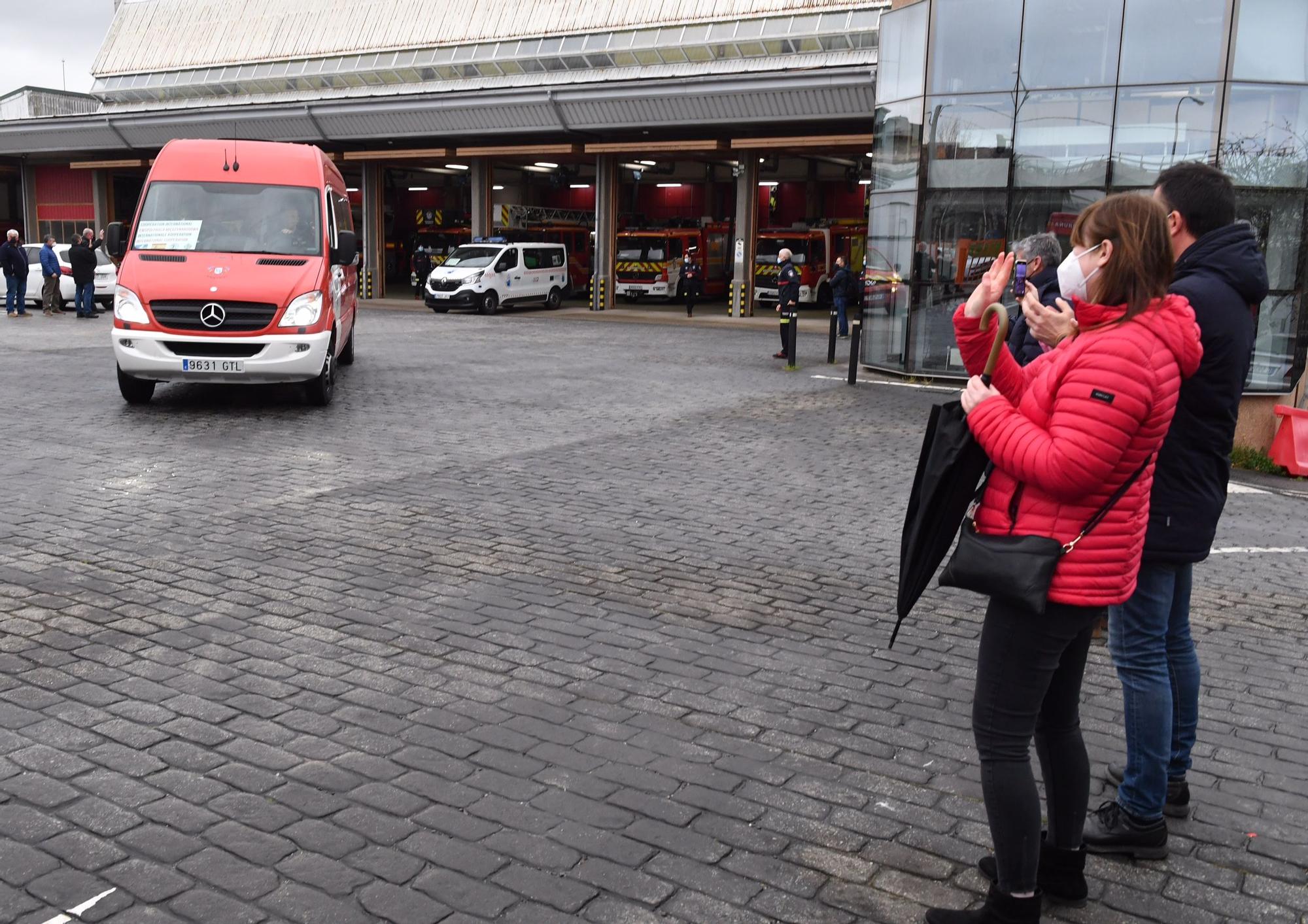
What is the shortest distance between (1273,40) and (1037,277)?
1032 centimetres

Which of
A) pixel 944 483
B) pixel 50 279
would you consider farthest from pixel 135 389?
pixel 50 279

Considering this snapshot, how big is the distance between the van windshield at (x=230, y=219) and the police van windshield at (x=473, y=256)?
1828 centimetres

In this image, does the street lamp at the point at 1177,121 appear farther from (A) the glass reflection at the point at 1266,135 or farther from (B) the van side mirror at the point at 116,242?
(B) the van side mirror at the point at 116,242

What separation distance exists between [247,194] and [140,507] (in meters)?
5.76

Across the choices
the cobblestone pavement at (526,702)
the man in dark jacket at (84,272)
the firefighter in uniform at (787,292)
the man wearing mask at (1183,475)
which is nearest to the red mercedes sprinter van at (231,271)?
the cobblestone pavement at (526,702)

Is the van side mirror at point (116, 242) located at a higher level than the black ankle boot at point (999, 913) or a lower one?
higher

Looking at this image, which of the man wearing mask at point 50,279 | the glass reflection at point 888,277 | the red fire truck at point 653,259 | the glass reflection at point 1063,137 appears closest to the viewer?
the glass reflection at point 1063,137

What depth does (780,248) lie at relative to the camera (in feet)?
119

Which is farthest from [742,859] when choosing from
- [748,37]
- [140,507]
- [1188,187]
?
[748,37]

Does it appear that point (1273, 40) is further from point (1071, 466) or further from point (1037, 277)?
point (1071, 466)

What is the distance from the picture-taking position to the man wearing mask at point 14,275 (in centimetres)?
2473

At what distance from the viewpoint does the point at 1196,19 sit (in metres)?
14.2

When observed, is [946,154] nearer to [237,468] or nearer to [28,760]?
[237,468]

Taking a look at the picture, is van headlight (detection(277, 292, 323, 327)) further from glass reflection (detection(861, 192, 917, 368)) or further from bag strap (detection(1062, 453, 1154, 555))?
bag strap (detection(1062, 453, 1154, 555))
